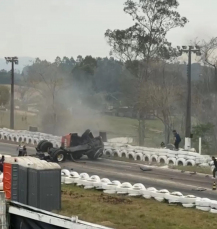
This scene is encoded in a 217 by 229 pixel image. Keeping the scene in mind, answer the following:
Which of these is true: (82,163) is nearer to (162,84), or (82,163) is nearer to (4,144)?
(4,144)

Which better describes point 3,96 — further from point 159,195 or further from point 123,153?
point 159,195

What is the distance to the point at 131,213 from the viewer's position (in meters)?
15.3

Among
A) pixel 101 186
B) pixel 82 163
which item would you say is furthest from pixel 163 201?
pixel 82 163

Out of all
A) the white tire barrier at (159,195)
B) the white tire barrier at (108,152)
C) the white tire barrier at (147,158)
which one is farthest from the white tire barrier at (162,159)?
the white tire barrier at (159,195)

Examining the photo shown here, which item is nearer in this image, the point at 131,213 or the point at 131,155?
the point at 131,213

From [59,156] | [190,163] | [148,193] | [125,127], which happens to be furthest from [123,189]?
[125,127]

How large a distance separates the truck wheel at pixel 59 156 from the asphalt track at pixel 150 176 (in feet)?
1.11

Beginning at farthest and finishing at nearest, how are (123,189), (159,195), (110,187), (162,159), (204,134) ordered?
1. (204,134)
2. (162,159)
3. (110,187)
4. (123,189)
5. (159,195)

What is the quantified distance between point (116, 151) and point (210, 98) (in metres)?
20.3

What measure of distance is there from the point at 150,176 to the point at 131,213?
877cm

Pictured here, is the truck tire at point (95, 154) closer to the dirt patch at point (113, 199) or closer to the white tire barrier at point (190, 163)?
the white tire barrier at point (190, 163)

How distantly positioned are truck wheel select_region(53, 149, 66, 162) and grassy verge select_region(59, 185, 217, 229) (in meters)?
9.59

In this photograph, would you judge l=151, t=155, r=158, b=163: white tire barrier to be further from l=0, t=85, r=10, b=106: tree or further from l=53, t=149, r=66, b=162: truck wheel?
l=0, t=85, r=10, b=106: tree

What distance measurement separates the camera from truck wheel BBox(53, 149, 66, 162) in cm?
2798
